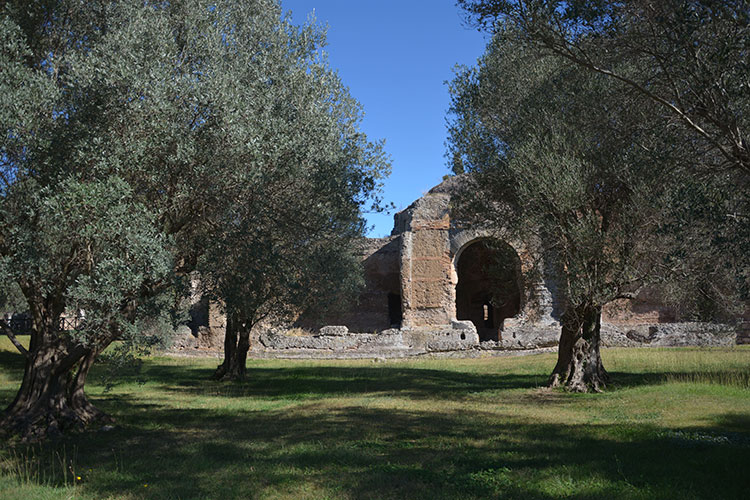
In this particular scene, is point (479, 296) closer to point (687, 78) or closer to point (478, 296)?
point (478, 296)

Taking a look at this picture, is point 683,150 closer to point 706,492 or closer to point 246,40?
point 706,492

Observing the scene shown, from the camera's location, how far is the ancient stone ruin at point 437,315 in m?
22.0

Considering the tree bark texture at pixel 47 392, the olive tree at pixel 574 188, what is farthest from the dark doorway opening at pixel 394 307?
the tree bark texture at pixel 47 392

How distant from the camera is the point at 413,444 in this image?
23.3 feet

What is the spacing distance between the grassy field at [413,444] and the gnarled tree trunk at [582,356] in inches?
18.3

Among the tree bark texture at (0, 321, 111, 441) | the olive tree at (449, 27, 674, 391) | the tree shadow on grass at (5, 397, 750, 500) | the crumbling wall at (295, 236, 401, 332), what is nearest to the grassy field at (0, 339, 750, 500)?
the tree shadow on grass at (5, 397, 750, 500)

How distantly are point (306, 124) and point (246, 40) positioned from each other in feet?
6.40

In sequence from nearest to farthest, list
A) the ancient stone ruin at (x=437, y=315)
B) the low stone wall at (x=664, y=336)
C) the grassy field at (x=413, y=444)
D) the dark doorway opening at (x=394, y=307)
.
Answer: the grassy field at (x=413, y=444)
the low stone wall at (x=664, y=336)
the ancient stone ruin at (x=437, y=315)
the dark doorway opening at (x=394, y=307)

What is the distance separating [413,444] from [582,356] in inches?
241

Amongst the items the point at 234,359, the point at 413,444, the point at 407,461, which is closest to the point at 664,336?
the point at 234,359

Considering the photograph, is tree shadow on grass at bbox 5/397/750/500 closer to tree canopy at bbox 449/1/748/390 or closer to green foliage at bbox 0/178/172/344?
green foliage at bbox 0/178/172/344

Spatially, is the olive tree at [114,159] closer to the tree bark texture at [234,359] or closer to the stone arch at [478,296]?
the tree bark texture at [234,359]

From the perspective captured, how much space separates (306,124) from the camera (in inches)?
371

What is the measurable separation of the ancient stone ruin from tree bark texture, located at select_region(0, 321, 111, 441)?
931 cm
